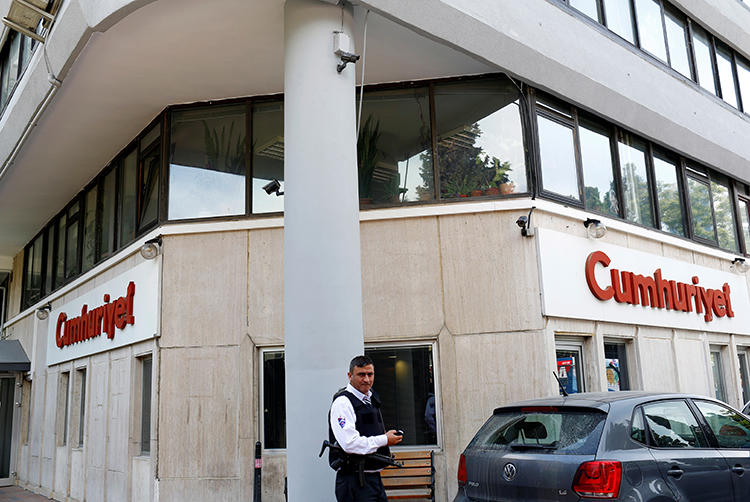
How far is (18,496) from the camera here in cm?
1501

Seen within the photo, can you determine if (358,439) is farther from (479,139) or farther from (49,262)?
(49,262)

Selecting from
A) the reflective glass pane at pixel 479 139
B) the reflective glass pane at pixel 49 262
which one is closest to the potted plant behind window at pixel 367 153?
the reflective glass pane at pixel 479 139

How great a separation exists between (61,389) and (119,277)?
4.60 meters

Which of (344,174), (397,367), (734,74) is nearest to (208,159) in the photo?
(344,174)

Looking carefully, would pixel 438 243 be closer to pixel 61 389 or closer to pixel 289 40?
pixel 289 40

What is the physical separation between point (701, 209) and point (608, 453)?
30.9ft

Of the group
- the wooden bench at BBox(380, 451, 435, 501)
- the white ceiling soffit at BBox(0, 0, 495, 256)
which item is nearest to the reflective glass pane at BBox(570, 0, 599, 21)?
the white ceiling soffit at BBox(0, 0, 495, 256)

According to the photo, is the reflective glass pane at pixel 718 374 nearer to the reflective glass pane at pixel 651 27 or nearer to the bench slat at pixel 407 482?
the reflective glass pane at pixel 651 27

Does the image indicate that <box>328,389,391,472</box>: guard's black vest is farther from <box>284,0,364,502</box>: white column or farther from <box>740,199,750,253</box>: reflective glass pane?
<box>740,199,750,253</box>: reflective glass pane

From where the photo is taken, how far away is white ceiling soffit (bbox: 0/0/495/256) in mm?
8117

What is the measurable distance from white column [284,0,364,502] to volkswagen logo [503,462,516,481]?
203 cm

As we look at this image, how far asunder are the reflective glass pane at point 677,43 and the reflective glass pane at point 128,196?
986 cm

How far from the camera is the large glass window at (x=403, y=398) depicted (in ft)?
28.9

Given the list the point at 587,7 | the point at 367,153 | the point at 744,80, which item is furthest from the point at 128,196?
the point at 744,80
